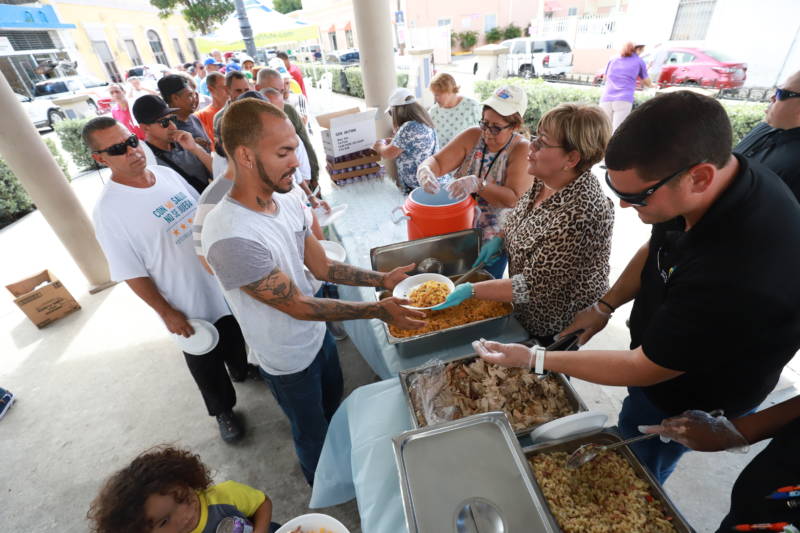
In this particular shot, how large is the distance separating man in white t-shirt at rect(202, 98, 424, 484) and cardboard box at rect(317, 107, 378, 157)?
242 cm

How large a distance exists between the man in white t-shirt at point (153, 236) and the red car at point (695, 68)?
1143 cm

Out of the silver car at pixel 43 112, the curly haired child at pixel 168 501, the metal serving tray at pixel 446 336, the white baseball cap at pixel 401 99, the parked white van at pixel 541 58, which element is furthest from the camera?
the parked white van at pixel 541 58

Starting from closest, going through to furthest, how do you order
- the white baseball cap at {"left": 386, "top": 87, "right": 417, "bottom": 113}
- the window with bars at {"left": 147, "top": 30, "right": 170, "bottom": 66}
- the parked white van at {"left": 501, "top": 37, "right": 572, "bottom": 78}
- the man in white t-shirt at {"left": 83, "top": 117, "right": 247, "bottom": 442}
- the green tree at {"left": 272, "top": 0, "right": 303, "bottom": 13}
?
the man in white t-shirt at {"left": 83, "top": 117, "right": 247, "bottom": 442}, the white baseball cap at {"left": 386, "top": 87, "right": 417, "bottom": 113}, the parked white van at {"left": 501, "top": 37, "right": 572, "bottom": 78}, the window with bars at {"left": 147, "top": 30, "right": 170, "bottom": 66}, the green tree at {"left": 272, "top": 0, "right": 303, "bottom": 13}

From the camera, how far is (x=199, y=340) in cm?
227

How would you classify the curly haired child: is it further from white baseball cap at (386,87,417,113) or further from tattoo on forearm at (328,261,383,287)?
white baseball cap at (386,87,417,113)

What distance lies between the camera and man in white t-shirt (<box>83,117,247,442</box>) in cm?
202

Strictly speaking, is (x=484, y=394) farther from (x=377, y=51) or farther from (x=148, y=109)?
(x=377, y=51)

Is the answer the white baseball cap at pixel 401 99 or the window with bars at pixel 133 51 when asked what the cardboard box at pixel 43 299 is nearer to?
the white baseball cap at pixel 401 99

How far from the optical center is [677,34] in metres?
11.3

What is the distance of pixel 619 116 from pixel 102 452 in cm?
844

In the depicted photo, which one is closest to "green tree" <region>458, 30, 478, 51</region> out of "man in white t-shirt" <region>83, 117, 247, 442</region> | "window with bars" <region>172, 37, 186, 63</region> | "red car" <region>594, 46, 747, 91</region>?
"red car" <region>594, 46, 747, 91</region>

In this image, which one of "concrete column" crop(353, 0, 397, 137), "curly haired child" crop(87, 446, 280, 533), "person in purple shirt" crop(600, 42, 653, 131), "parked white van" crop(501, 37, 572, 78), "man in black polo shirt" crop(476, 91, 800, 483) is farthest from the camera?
"parked white van" crop(501, 37, 572, 78)

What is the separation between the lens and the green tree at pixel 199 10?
27294mm

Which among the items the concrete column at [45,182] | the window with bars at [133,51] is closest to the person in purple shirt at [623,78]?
the concrete column at [45,182]
